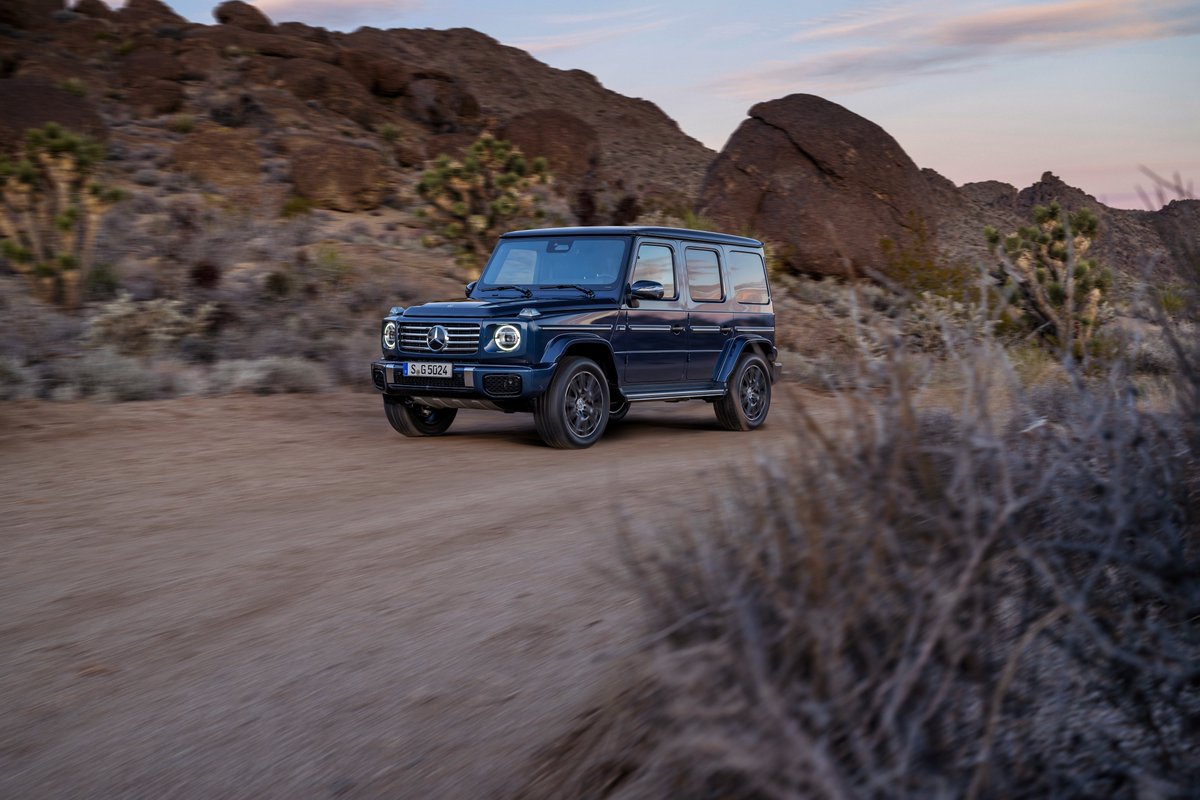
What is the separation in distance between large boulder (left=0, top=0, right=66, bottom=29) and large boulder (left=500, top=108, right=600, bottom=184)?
24531 millimetres

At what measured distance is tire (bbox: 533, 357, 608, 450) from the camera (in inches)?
391

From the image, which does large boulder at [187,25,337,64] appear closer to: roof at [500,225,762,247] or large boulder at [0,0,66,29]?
large boulder at [0,0,66,29]

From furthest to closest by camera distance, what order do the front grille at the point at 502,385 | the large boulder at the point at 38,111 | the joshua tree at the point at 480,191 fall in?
the large boulder at the point at 38,111 < the joshua tree at the point at 480,191 < the front grille at the point at 502,385

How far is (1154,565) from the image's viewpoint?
2.65 metres

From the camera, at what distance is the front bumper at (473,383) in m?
9.62

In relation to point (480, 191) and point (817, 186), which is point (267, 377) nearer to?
point (480, 191)

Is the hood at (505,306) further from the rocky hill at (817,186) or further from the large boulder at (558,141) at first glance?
the large boulder at (558,141)

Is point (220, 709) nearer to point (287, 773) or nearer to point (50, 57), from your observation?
point (287, 773)

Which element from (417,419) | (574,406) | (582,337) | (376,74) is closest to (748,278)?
(582,337)

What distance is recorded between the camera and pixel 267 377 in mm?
13453

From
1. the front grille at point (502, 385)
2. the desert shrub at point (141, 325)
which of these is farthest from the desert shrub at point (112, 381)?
the front grille at point (502, 385)

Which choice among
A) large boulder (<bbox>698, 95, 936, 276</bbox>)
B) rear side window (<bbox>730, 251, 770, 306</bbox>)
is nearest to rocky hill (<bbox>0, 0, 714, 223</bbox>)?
large boulder (<bbox>698, 95, 936, 276</bbox>)

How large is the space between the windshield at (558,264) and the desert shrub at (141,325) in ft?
18.5

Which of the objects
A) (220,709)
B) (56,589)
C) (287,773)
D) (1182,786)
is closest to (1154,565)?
(1182,786)
